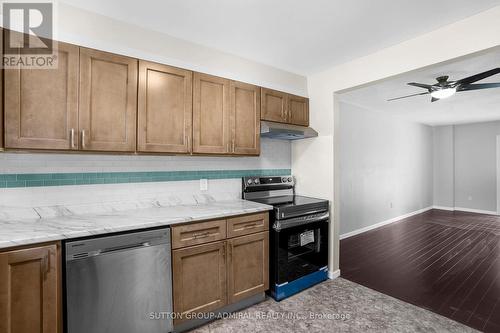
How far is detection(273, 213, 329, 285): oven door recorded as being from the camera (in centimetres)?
249

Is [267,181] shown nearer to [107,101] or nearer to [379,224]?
[107,101]

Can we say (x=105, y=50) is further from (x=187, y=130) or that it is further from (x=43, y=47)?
(x=187, y=130)

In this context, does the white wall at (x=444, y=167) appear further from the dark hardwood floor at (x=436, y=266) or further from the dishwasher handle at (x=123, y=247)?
the dishwasher handle at (x=123, y=247)

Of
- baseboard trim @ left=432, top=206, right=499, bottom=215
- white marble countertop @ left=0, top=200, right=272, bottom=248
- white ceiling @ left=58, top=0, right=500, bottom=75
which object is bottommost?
baseboard trim @ left=432, top=206, right=499, bottom=215

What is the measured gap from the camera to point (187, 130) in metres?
2.33

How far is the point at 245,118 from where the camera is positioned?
107 inches

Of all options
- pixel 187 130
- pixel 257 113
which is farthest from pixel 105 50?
pixel 257 113

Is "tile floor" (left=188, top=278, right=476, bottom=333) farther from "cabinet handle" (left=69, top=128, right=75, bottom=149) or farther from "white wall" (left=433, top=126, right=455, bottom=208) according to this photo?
"white wall" (left=433, top=126, right=455, bottom=208)

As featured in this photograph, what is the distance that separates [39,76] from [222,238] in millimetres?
1807

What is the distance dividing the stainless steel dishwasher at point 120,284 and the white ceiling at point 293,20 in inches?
68.4

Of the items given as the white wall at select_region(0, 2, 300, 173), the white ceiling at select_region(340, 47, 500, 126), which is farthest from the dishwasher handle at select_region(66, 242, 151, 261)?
the white ceiling at select_region(340, 47, 500, 126)

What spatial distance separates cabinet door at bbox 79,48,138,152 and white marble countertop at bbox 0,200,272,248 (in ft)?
1.81

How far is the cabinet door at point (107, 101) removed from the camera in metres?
1.89

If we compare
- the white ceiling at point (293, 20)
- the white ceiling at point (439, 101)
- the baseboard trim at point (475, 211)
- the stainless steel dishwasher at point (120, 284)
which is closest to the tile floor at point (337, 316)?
the stainless steel dishwasher at point (120, 284)
